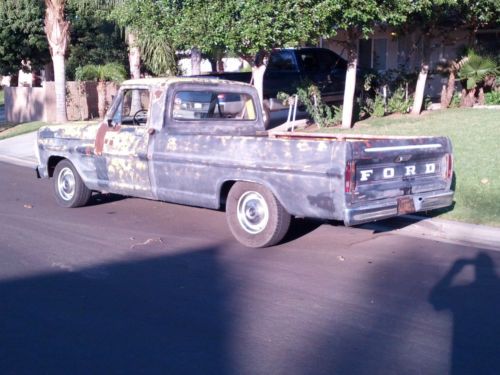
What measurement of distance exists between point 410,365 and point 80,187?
6587 millimetres

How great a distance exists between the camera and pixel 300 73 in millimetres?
19375

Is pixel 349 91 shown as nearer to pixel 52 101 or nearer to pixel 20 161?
pixel 20 161

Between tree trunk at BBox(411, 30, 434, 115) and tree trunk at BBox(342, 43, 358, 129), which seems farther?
tree trunk at BBox(411, 30, 434, 115)

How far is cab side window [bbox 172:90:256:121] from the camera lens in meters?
9.33

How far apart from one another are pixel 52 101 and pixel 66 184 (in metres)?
15.2

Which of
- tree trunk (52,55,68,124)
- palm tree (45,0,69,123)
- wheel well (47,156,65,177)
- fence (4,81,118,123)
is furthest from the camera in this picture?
fence (4,81,118,123)

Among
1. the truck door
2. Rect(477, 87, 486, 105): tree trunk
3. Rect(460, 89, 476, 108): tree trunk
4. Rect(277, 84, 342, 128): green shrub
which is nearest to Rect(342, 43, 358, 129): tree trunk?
Rect(277, 84, 342, 128): green shrub

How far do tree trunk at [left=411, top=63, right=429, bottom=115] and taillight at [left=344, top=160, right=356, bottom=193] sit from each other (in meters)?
11.3

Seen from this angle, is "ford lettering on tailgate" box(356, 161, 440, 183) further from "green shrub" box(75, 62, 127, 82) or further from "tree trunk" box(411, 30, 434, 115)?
"green shrub" box(75, 62, 127, 82)

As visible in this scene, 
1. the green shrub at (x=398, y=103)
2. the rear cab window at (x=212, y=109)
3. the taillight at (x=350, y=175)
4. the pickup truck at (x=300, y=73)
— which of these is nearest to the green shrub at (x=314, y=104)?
the pickup truck at (x=300, y=73)

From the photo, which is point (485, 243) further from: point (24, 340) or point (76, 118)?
point (76, 118)

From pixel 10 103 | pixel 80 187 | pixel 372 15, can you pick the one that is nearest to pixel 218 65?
pixel 10 103

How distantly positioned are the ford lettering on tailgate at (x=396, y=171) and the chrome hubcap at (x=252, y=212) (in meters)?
1.23

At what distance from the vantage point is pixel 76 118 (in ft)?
80.5
